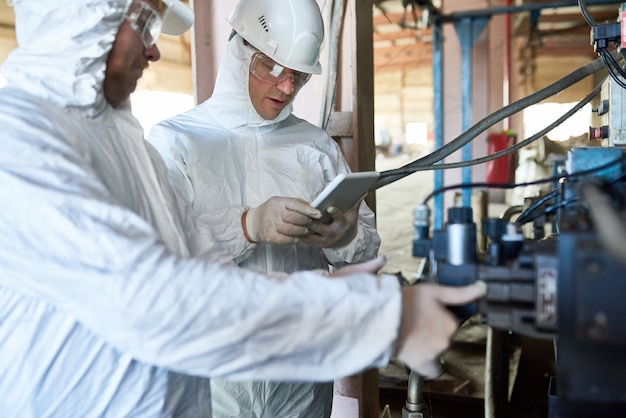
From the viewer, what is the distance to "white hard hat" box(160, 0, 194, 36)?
1.02 metres

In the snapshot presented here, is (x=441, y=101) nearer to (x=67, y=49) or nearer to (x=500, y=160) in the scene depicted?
(x=500, y=160)

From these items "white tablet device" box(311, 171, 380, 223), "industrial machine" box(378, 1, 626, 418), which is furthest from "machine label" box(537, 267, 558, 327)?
"white tablet device" box(311, 171, 380, 223)

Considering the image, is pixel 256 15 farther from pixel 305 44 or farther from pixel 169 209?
pixel 169 209

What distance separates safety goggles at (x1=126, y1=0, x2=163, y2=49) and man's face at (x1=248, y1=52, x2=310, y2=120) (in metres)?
0.51

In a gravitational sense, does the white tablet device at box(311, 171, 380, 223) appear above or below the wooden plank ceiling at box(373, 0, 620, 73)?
below

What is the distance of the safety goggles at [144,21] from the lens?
0.88 m

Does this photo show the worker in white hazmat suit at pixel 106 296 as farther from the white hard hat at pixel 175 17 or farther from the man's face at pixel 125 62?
the white hard hat at pixel 175 17

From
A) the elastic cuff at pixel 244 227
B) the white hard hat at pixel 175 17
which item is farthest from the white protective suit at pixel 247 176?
the white hard hat at pixel 175 17

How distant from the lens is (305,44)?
1.45 metres

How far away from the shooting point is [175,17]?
1.08 m

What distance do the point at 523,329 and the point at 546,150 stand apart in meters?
3.19

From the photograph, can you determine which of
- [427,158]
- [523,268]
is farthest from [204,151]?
[523,268]

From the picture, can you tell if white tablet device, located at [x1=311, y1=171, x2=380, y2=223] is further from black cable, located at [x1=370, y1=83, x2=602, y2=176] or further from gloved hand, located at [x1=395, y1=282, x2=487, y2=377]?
gloved hand, located at [x1=395, y1=282, x2=487, y2=377]

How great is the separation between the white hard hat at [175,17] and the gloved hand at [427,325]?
666mm
